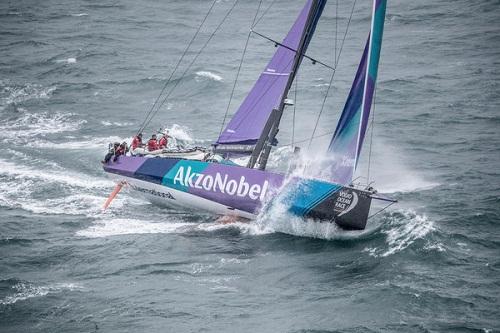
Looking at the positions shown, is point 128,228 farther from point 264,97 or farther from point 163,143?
point 264,97

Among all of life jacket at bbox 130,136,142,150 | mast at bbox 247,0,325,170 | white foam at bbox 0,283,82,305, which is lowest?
white foam at bbox 0,283,82,305

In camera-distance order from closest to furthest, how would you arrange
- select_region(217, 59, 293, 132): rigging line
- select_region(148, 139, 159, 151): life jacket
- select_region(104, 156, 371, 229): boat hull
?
select_region(104, 156, 371, 229): boat hull < select_region(217, 59, 293, 132): rigging line < select_region(148, 139, 159, 151): life jacket

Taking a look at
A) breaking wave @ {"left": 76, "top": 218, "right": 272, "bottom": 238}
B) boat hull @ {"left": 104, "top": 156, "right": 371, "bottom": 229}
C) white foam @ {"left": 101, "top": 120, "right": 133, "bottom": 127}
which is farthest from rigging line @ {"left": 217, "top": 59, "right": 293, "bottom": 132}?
white foam @ {"left": 101, "top": 120, "right": 133, "bottom": 127}

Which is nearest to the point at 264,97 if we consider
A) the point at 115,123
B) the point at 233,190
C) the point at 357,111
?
the point at 233,190

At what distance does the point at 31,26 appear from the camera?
2164 inches

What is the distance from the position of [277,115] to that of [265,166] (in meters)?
1.75

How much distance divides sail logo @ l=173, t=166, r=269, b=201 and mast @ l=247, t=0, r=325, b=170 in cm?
91

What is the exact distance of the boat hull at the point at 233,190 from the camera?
65.8 feet

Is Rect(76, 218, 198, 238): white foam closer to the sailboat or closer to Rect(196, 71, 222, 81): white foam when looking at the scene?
the sailboat

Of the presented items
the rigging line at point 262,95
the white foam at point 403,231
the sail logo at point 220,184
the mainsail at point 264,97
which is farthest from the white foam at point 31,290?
the rigging line at point 262,95

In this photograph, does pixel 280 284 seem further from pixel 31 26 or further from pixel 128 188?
pixel 31 26

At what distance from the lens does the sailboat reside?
19.9 m

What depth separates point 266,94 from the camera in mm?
23203

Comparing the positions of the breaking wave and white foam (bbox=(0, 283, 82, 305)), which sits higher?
the breaking wave
